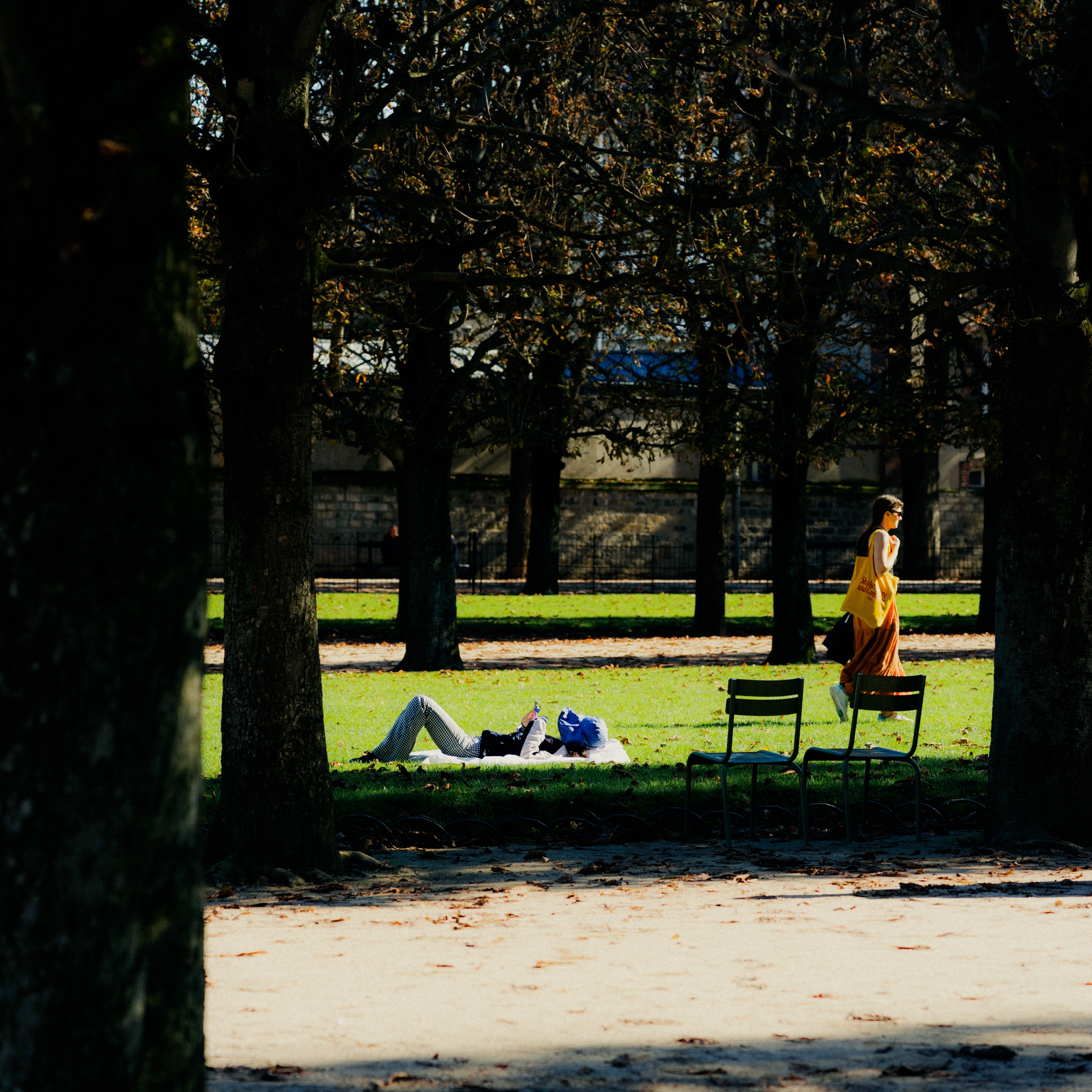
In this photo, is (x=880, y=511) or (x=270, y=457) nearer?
(x=270, y=457)

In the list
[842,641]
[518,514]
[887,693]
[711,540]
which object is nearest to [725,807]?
[887,693]

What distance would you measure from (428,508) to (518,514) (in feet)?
56.8

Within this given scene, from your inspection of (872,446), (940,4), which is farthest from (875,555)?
(872,446)

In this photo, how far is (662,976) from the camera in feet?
18.0

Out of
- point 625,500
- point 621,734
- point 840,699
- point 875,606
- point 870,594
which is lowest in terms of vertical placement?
point 621,734

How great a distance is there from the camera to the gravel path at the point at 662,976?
423 centimetres

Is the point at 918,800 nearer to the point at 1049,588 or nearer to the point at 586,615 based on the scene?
the point at 1049,588

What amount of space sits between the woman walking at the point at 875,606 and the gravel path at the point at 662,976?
4.67 m

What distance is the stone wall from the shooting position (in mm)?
37219

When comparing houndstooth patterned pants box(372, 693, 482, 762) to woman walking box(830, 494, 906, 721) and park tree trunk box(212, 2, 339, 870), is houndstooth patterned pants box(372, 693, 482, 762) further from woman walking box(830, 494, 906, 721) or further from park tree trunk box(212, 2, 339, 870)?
woman walking box(830, 494, 906, 721)

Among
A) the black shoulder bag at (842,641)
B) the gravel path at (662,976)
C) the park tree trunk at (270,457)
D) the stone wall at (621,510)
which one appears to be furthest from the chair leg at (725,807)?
the stone wall at (621,510)

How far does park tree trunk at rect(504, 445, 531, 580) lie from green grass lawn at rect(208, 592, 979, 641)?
5621mm

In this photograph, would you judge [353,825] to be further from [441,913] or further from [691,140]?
[691,140]

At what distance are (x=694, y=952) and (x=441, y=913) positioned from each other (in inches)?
55.7
